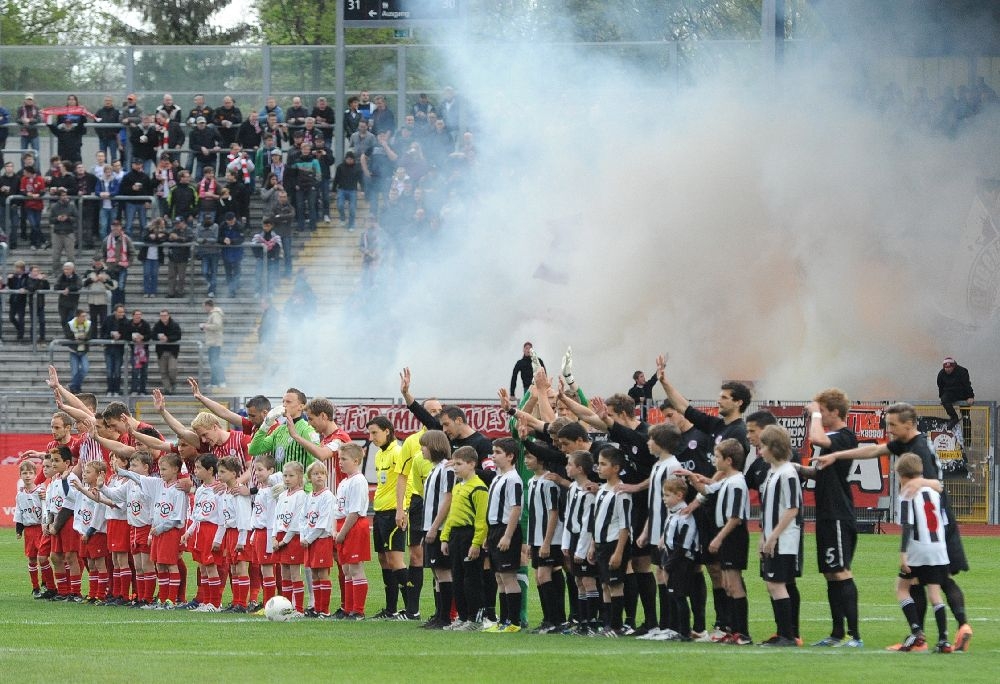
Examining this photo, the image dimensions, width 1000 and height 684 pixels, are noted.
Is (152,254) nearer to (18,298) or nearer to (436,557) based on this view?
(18,298)

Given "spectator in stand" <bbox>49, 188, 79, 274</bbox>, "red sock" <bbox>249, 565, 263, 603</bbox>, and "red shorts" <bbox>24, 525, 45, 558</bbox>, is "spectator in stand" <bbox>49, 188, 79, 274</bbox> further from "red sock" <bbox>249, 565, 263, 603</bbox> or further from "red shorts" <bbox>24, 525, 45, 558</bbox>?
"red sock" <bbox>249, 565, 263, 603</bbox>

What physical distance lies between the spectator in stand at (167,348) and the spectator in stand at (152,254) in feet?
9.53

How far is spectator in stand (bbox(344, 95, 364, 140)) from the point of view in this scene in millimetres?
33425

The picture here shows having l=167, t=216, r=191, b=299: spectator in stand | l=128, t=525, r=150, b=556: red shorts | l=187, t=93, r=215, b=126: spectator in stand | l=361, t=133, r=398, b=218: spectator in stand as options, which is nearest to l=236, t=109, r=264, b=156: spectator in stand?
l=187, t=93, r=215, b=126: spectator in stand

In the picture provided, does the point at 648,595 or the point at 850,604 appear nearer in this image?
the point at 850,604

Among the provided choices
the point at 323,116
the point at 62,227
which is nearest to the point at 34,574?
the point at 62,227

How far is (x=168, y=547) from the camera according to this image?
15.0 m

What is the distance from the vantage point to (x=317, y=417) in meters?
14.3

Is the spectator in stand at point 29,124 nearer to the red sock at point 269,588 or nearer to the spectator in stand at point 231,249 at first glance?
the spectator in stand at point 231,249

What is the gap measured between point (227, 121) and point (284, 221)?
10.6 feet

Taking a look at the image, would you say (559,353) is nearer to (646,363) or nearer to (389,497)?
(646,363)

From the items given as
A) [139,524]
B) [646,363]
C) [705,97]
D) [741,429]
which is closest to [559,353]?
[646,363]

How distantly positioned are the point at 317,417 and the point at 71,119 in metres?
21.4

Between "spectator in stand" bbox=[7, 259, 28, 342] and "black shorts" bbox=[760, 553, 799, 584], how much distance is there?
847 inches
